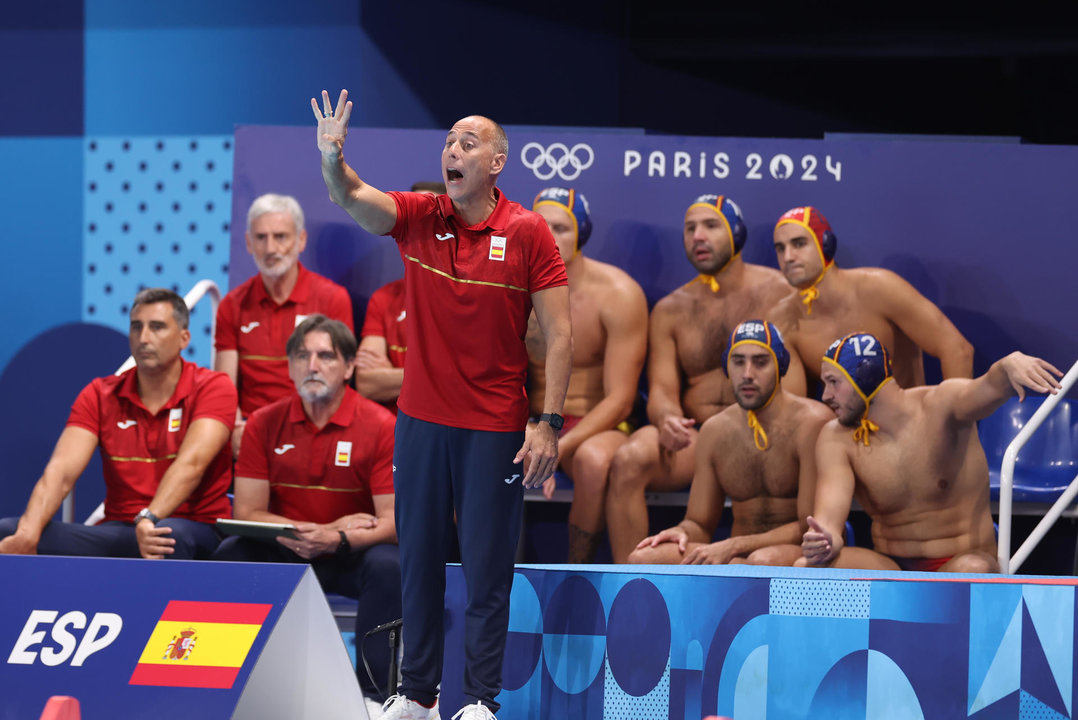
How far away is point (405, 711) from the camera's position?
11.0 feet

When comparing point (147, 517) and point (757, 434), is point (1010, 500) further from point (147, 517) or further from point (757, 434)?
point (147, 517)

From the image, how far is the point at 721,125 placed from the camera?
916cm

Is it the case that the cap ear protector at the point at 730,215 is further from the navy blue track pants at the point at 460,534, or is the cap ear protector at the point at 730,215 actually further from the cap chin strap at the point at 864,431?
the navy blue track pants at the point at 460,534

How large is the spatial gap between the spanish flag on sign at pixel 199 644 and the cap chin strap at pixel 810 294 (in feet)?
10.6

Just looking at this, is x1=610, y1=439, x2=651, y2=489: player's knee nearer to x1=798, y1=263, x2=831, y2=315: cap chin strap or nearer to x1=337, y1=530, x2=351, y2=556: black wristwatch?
x1=798, y1=263, x2=831, y2=315: cap chin strap

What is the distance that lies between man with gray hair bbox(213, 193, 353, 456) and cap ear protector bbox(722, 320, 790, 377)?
1861 mm

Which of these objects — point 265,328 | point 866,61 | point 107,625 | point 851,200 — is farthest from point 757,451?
point 866,61

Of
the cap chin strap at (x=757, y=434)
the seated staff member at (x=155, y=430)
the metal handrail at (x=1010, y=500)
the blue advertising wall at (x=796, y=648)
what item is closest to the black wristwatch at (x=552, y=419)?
the blue advertising wall at (x=796, y=648)

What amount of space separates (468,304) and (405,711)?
1.11 m

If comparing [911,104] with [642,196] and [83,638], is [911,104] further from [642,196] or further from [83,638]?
[83,638]

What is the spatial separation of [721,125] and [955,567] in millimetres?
5064

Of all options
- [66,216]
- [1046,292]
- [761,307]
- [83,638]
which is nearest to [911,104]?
[1046,292]

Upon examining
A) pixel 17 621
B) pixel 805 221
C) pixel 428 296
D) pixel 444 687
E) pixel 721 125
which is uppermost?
pixel 721 125

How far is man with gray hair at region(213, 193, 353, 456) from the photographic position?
579 cm
